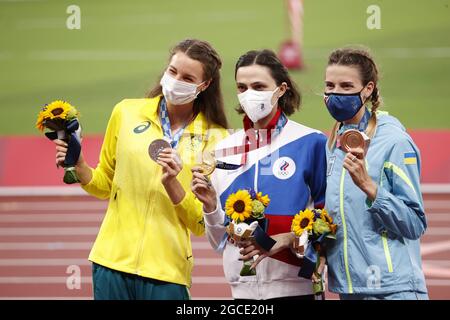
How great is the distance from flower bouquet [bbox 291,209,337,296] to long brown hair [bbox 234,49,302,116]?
0.53m

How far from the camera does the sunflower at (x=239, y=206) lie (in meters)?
3.73

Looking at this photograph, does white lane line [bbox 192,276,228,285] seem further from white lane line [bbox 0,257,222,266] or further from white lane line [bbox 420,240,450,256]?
white lane line [bbox 420,240,450,256]

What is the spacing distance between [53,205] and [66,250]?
824 millimetres

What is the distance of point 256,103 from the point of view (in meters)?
3.96

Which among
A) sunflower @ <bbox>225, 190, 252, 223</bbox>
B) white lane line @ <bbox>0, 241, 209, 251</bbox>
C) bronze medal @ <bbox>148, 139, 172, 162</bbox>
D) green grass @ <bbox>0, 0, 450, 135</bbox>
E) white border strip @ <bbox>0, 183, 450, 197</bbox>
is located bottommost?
white lane line @ <bbox>0, 241, 209, 251</bbox>

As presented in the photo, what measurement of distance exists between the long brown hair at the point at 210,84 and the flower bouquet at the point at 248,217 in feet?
1.87

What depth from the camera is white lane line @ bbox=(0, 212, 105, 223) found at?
7755 mm

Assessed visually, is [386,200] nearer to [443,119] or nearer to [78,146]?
[78,146]

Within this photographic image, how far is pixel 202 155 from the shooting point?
405 centimetres

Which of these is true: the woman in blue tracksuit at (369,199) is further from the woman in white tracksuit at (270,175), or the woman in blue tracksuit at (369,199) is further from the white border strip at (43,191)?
the white border strip at (43,191)

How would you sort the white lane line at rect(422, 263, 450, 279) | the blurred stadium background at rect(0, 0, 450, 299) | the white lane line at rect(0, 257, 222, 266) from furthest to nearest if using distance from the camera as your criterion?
1. the blurred stadium background at rect(0, 0, 450, 299)
2. the white lane line at rect(0, 257, 222, 266)
3. the white lane line at rect(422, 263, 450, 279)

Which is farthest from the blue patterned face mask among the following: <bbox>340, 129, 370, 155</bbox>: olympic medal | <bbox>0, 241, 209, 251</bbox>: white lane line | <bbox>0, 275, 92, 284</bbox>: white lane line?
<bbox>0, 241, 209, 251</bbox>: white lane line

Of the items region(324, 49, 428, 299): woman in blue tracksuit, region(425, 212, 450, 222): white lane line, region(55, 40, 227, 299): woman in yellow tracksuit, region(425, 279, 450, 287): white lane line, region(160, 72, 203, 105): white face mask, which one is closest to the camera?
region(324, 49, 428, 299): woman in blue tracksuit

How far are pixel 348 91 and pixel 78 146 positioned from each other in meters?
1.19
